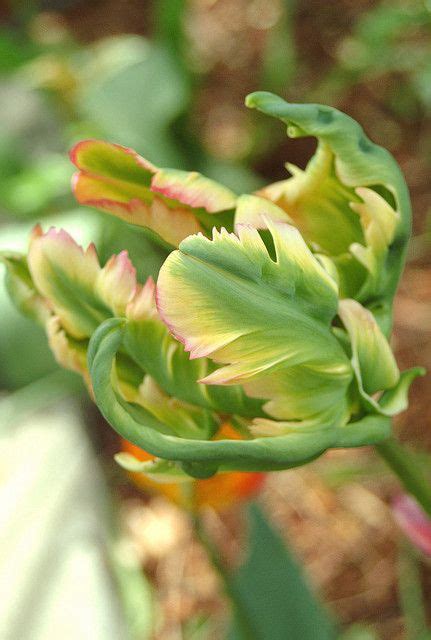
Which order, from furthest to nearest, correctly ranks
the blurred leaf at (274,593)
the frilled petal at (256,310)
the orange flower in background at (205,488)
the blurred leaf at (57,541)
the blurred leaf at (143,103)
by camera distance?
1. the blurred leaf at (143,103)
2. the blurred leaf at (57,541)
3. the blurred leaf at (274,593)
4. the orange flower in background at (205,488)
5. the frilled petal at (256,310)

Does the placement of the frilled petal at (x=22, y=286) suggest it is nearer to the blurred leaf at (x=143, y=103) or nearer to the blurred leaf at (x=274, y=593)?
the blurred leaf at (x=274, y=593)

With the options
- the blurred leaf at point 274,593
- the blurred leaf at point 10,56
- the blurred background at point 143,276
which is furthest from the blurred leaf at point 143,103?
the blurred leaf at point 274,593

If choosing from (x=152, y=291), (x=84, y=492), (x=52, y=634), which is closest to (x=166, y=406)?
(x=152, y=291)

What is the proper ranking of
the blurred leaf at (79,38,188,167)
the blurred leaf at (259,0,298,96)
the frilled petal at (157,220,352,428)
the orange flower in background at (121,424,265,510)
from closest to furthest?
the frilled petal at (157,220,352,428) → the orange flower in background at (121,424,265,510) → the blurred leaf at (79,38,188,167) → the blurred leaf at (259,0,298,96)

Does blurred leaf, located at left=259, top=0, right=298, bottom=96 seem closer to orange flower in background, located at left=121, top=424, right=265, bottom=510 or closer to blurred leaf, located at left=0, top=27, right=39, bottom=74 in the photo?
blurred leaf, located at left=0, top=27, right=39, bottom=74

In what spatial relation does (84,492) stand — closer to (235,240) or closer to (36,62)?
(36,62)

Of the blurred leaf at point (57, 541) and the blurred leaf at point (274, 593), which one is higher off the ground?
the blurred leaf at point (274, 593)

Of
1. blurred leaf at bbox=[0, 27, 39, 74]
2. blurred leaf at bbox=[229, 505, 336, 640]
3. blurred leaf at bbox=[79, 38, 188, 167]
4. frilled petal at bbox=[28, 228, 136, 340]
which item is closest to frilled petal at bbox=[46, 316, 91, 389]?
frilled petal at bbox=[28, 228, 136, 340]
